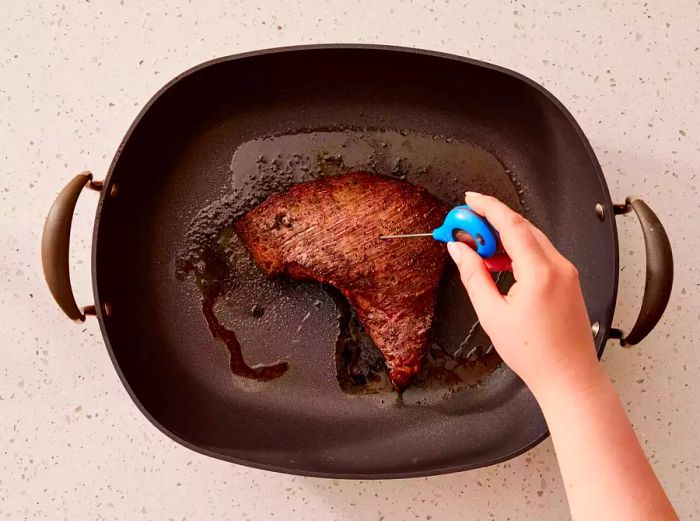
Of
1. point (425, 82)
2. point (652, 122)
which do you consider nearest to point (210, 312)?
point (425, 82)

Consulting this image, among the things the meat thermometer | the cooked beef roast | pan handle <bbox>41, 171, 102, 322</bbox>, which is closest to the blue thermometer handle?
the meat thermometer

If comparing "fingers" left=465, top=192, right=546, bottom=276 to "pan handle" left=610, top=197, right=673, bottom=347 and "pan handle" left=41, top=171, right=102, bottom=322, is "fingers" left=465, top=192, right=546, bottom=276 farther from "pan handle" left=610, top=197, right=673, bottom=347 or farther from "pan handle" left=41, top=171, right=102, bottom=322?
"pan handle" left=41, top=171, right=102, bottom=322

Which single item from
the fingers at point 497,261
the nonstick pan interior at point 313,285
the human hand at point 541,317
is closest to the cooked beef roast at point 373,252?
the nonstick pan interior at point 313,285

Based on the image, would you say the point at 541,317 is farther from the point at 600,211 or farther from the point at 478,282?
the point at 600,211

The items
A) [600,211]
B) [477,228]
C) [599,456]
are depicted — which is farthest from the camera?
[600,211]

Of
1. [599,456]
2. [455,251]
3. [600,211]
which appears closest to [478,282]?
[455,251]
